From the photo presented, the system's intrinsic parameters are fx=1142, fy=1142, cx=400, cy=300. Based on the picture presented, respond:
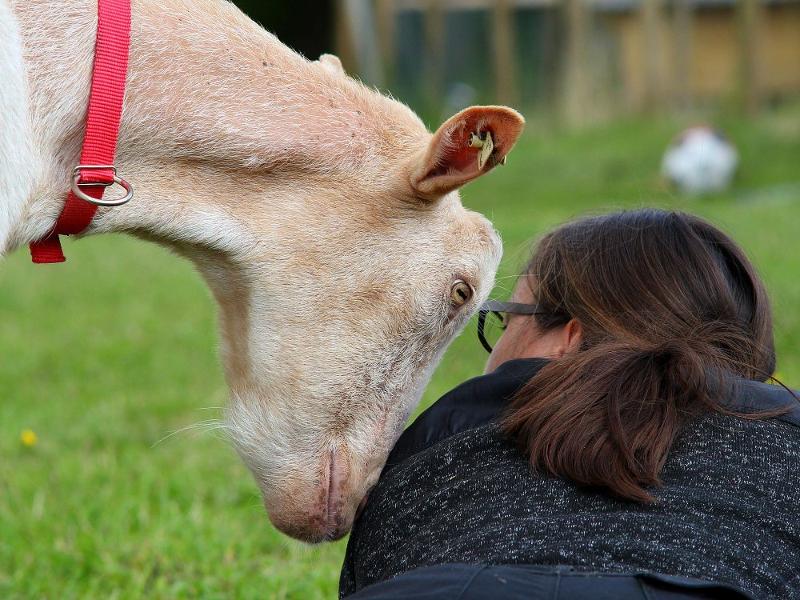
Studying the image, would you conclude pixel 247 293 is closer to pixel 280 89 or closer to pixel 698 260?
pixel 280 89

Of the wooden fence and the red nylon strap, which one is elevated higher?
the red nylon strap

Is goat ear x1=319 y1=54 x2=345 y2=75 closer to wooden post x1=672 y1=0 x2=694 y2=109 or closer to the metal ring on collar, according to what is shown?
the metal ring on collar

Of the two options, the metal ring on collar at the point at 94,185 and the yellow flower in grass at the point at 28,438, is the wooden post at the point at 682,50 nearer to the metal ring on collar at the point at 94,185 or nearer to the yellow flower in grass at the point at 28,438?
the yellow flower in grass at the point at 28,438

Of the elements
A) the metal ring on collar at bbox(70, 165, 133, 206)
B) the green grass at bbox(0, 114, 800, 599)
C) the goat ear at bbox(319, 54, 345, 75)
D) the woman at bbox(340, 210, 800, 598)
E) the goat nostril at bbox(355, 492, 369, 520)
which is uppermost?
the goat ear at bbox(319, 54, 345, 75)

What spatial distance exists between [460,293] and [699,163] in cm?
966

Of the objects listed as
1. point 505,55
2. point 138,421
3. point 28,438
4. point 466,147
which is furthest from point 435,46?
point 466,147

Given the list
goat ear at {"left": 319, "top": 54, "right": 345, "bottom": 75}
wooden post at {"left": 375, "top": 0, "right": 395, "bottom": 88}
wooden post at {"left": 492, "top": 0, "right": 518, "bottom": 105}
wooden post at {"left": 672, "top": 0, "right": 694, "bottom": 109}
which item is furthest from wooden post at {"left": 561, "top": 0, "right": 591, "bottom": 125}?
goat ear at {"left": 319, "top": 54, "right": 345, "bottom": 75}

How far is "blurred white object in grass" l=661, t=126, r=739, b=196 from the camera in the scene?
39.3ft

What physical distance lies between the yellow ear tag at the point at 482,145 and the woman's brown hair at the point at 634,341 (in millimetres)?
363

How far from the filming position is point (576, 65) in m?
14.9

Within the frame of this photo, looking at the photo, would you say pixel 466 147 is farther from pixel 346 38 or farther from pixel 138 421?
pixel 346 38

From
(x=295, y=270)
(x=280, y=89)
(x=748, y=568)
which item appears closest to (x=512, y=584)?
(x=748, y=568)

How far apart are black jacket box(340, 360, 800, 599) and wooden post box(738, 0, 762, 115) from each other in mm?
12812

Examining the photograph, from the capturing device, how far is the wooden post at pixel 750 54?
Answer: 14.4 m
